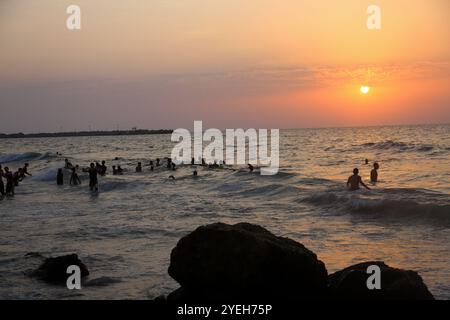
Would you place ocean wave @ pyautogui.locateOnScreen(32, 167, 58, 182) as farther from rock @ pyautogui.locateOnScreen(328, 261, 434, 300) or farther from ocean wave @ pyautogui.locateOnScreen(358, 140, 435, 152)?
ocean wave @ pyautogui.locateOnScreen(358, 140, 435, 152)

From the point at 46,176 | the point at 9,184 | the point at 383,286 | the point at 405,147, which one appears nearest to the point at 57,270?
the point at 383,286

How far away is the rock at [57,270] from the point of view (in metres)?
9.86

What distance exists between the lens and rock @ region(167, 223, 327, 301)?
712 cm

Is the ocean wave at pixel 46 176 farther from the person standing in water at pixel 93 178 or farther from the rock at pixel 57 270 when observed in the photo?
the rock at pixel 57 270

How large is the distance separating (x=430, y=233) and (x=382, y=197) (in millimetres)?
6748

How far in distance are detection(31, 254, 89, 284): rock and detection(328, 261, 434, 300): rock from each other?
16.8 feet

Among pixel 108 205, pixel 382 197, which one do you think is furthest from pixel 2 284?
pixel 382 197

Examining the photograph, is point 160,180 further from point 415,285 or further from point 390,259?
point 415,285

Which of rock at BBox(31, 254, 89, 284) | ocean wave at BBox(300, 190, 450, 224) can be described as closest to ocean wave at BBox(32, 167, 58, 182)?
ocean wave at BBox(300, 190, 450, 224)

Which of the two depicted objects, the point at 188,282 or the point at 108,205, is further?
the point at 108,205

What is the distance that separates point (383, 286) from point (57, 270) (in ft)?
19.9

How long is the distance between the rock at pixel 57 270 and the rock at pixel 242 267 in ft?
10.8
